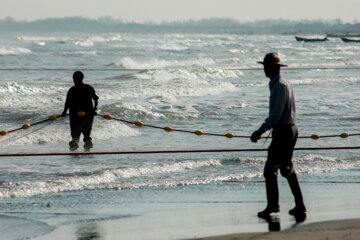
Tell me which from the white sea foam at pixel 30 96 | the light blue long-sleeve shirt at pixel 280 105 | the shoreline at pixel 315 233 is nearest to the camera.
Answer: the shoreline at pixel 315 233

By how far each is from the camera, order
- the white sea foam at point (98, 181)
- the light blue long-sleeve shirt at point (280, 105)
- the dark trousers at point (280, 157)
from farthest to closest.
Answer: the white sea foam at point (98, 181) < the dark trousers at point (280, 157) < the light blue long-sleeve shirt at point (280, 105)

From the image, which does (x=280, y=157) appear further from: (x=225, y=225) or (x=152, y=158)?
(x=152, y=158)

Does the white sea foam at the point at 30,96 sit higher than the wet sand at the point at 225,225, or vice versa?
the wet sand at the point at 225,225

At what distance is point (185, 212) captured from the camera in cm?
661

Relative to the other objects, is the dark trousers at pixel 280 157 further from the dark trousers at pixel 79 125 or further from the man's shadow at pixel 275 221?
the dark trousers at pixel 79 125

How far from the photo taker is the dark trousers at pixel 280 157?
230 inches

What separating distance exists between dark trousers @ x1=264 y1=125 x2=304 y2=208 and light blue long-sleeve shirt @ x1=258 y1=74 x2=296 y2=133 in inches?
3.0

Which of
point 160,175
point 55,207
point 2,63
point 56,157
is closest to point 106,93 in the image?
point 56,157

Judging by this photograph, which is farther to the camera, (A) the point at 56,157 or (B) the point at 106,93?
(B) the point at 106,93

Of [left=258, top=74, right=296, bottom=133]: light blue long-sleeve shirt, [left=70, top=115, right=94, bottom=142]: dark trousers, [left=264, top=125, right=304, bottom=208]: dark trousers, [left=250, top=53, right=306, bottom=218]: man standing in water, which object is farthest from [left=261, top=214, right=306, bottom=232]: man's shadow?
[left=70, top=115, right=94, bottom=142]: dark trousers

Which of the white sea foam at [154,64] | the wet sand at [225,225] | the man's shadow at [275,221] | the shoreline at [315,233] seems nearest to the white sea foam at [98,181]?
the wet sand at [225,225]

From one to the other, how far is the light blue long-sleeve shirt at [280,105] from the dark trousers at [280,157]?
8cm

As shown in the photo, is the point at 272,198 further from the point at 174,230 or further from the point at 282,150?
the point at 174,230

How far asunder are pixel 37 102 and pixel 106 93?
11.3ft
